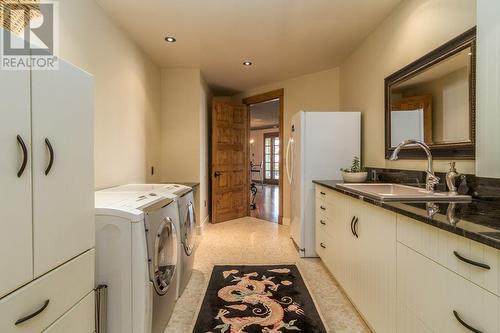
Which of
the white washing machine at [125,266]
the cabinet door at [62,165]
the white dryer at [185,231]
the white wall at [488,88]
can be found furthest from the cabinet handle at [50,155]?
the white wall at [488,88]

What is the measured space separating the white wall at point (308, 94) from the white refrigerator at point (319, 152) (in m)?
1.08

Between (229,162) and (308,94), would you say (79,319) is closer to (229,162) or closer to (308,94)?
(229,162)

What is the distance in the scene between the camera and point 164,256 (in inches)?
66.1

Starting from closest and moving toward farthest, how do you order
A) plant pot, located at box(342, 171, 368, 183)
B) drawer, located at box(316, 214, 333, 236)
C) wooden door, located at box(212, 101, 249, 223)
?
drawer, located at box(316, 214, 333, 236) < plant pot, located at box(342, 171, 368, 183) < wooden door, located at box(212, 101, 249, 223)

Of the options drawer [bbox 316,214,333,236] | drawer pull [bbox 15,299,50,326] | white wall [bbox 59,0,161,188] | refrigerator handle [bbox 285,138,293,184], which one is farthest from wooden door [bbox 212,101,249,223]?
drawer pull [bbox 15,299,50,326]

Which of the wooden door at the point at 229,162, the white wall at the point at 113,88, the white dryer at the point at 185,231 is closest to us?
the white wall at the point at 113,88

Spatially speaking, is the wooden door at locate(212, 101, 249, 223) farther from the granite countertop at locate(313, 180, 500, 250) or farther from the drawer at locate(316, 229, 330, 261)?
the granite countertop at locate(313, 180, 500, 250)

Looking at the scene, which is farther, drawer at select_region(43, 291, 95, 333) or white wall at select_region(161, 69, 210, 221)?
white wall at select_region(161, 69, 210, 221)

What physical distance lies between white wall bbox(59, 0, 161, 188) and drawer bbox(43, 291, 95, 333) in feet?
3.95

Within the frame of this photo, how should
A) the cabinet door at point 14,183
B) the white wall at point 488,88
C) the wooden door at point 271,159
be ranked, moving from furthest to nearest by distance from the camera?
the wooden door at point 271,159
the white wall at point 488,88
the cabinet door at point 14,183

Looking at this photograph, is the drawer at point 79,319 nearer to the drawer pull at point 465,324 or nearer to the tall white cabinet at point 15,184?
the tall white cabinet at point 15,184

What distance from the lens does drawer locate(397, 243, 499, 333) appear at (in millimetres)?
816

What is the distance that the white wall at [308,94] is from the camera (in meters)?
3.97

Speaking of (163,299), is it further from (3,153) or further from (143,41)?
(143,41)
